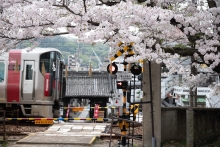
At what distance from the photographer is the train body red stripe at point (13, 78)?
14.6 m

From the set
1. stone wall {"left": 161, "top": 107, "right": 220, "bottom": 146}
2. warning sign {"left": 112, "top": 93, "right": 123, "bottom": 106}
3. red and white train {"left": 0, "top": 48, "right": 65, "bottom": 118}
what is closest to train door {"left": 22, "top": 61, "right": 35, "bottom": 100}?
red and white train {"left": 0, "top": 48, "right": 65, "bottom": 118}

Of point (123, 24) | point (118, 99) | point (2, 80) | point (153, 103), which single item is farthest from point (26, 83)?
point (123, 24)

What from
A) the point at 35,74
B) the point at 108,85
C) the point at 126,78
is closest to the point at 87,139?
the point at 126,78

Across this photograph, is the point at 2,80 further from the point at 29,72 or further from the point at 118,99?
the point at 118,99

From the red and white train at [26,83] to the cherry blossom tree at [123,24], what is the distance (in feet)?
24.7

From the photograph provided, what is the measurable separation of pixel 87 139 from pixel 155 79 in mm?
2644

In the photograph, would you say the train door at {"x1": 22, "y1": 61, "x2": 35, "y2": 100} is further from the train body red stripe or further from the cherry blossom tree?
the cherry blossom tree

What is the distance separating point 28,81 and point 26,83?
0.39 ft

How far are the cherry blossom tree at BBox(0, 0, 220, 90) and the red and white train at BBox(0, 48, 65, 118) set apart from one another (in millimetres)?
7527

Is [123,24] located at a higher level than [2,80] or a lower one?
higher

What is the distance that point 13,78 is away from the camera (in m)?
14.7

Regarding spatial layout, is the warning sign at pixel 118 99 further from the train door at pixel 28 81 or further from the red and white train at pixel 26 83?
the train door at pixel 28 81

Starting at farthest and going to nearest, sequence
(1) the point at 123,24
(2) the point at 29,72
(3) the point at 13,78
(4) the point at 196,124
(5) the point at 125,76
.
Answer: (2) the point at 29,72
(3) the point at 13,78
(4) the point at 196,124
(5) the point at 125,76
(1) the point at 123,24

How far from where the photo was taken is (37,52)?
1477cm
